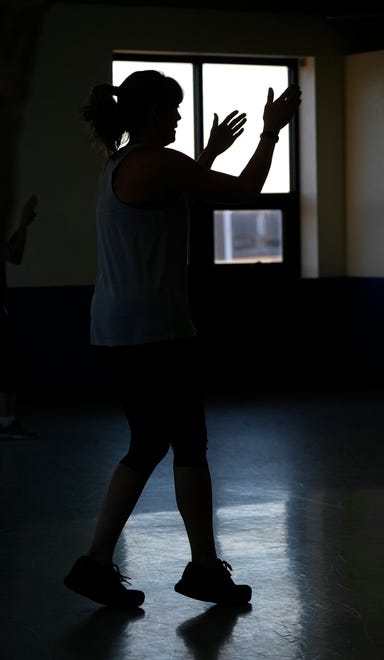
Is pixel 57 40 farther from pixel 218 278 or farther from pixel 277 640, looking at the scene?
pixel 277 640

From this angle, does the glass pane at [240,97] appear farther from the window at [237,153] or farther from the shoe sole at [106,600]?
the shoe sole at [106,600]

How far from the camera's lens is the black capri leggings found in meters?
2.68

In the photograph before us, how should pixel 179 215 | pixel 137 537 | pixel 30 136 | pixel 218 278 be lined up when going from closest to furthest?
pixel 179 215
pixel 137 537
pixel 30 136
pixel 218 278

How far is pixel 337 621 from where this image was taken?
2.61m

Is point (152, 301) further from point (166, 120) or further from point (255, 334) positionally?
point (255, 334)

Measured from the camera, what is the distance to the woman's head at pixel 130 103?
107 inches

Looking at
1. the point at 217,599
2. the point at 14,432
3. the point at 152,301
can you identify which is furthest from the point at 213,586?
the point at 14,432

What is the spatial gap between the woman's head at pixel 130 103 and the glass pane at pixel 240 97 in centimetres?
513

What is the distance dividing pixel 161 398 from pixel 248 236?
558 cm

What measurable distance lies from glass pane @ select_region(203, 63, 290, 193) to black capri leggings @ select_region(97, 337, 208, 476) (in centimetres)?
528

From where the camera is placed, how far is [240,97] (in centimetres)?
802

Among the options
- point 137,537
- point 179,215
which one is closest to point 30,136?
point 137,537

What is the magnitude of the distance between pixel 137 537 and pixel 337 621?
1045 mm

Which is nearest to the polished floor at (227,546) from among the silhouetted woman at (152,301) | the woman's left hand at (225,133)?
the silhouetted woman at (152,301)
